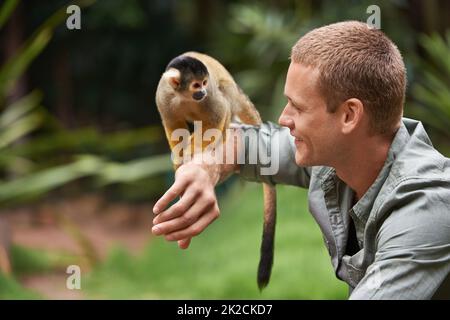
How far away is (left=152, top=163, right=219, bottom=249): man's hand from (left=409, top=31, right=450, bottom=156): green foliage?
215 cm

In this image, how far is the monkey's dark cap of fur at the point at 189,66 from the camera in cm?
130

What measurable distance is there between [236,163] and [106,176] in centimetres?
230

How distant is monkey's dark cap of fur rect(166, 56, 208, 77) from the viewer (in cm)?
130

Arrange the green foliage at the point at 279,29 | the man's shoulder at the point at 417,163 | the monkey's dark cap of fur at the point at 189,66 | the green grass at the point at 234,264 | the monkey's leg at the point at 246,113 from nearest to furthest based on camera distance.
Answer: the man's shoulder at the point at 417,163
the monkey's dark cap of fur at the point at 189,66
the monkey's leg at the point at 246,113
the green grass at the point at 234,264
the green foliage at the point at 279,29

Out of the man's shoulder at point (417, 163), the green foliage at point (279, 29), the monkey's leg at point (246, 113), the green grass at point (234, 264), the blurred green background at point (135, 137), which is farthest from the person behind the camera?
the green foliage at point (279, 29)

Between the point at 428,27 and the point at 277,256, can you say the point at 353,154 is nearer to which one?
A: the point at 277,256

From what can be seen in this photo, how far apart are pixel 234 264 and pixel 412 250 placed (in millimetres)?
2253

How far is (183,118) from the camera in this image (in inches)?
55.8

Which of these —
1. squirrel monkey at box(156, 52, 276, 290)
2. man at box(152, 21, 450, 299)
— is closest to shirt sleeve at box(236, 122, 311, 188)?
squirrel monkey at box(156, 52, 276, 290)

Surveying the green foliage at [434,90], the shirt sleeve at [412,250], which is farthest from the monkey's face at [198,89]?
the green foliage at [434,90]

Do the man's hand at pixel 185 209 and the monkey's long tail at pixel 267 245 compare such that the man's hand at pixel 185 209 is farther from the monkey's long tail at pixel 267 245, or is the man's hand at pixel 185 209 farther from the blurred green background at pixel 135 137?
the blurred green background at pixel 135 137

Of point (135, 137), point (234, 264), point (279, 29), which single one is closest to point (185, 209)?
point (234, 264)

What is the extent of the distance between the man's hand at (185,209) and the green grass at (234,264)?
5.17ft

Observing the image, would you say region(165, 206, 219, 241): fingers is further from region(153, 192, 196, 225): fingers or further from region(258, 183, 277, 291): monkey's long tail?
region(258, 183, 277, 291): monkey's long tail
